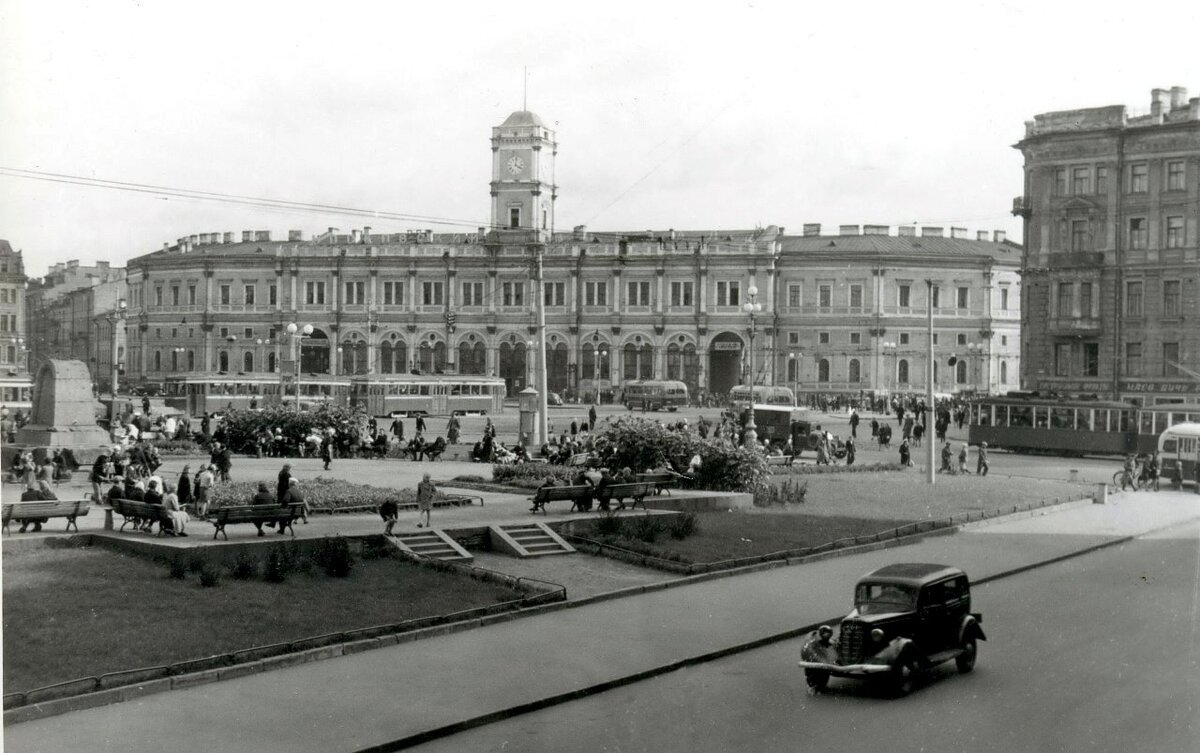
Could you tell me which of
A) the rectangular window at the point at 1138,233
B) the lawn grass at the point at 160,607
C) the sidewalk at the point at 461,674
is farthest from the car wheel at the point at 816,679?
the rectangular window at the point at 1138,233

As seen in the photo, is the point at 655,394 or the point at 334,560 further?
the point at 655,394

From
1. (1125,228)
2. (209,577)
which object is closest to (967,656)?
(209,577)

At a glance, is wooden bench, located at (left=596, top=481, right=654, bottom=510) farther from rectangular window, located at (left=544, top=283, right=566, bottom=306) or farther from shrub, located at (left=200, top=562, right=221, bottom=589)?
rectangular window, located at (left=544, top=283, right=566, bottom=306)

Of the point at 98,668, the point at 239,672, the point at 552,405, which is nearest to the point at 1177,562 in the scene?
the point at 239,672

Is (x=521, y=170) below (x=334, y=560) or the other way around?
the other way around

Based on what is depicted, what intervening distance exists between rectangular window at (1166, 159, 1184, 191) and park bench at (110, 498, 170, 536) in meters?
16.5

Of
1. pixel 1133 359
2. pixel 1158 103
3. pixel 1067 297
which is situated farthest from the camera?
pixel 1133 359

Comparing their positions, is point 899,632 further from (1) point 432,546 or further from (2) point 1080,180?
(2) point 1080,180

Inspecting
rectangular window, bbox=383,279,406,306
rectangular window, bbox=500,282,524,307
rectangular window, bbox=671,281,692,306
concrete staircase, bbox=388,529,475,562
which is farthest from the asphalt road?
rectangular window, bbox=671,281,692,306

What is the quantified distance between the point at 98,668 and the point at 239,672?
1.35 metres

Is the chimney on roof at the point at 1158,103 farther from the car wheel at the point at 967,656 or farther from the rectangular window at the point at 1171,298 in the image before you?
the car wheel at the point at 967,656

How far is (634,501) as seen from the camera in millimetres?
22703

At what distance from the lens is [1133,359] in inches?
1013

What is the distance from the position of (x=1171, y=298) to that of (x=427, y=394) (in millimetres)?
41276
